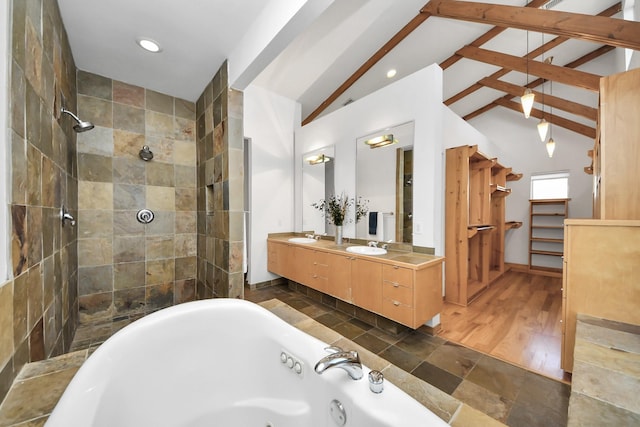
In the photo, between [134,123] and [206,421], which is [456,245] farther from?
[134,123]

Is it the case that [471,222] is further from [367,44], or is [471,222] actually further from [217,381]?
[217,381]

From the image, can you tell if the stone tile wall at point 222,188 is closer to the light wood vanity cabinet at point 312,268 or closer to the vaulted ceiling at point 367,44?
the vaulted ceiling at point 367,44

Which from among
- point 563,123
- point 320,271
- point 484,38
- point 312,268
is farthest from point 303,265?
point 563,123

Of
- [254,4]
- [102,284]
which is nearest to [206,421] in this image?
[102,284]

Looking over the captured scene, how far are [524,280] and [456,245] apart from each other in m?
2.52

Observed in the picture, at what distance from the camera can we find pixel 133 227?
2.54 meters

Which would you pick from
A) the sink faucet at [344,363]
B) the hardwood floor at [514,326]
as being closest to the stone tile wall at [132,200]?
the sink faucet at [344,363]

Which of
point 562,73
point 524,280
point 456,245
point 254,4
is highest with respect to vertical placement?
point 562,73

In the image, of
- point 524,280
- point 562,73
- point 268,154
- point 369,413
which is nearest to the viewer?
point 369,413

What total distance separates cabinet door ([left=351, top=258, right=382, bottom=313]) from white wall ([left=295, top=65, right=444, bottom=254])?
578mm

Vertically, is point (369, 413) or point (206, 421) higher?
point (369, 413)

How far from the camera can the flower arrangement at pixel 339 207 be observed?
296 centimetres

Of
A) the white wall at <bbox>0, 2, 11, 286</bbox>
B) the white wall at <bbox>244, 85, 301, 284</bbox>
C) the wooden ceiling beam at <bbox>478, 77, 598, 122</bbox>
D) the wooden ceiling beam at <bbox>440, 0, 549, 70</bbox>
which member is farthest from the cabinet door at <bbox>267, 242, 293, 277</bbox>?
the wooden ceiling beam at <bbox>478, 77, 598, 122</bbox>

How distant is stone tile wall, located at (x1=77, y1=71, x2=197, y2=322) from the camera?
2.33 meters
